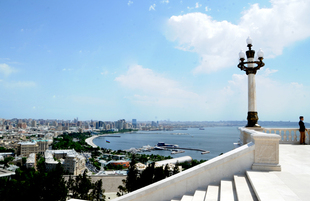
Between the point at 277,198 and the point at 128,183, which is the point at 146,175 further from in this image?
the point at 277,198

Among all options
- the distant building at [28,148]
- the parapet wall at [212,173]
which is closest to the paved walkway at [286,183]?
the parapet wall at [212,173]

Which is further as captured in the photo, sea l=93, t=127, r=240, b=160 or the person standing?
sea l=93, t=127, r=240, b=160

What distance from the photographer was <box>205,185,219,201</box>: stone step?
353 cm

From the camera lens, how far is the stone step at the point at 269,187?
9.12 ft

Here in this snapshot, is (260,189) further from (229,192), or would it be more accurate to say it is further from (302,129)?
(302,129)

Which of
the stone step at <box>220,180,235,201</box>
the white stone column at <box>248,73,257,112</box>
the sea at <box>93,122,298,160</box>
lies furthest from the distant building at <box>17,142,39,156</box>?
the stone step at <box>220,180,235,201</box>

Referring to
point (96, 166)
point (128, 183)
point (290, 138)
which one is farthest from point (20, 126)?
point (290, 138)

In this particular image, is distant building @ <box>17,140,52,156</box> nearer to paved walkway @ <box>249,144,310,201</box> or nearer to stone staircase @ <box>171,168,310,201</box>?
stone staircase @ <box>171,168,310,201</box>

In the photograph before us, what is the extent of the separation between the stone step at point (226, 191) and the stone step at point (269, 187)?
35 cm

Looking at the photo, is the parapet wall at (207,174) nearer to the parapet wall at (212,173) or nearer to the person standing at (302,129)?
the parapet wall at (212,173)

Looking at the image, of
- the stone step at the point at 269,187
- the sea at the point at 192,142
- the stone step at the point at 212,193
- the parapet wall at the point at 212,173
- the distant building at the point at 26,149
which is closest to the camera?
the stone step at the point at 269,187

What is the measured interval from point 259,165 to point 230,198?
1.14 m

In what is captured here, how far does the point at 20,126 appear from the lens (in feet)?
543

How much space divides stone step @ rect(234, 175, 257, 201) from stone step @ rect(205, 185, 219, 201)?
1.17 ft
